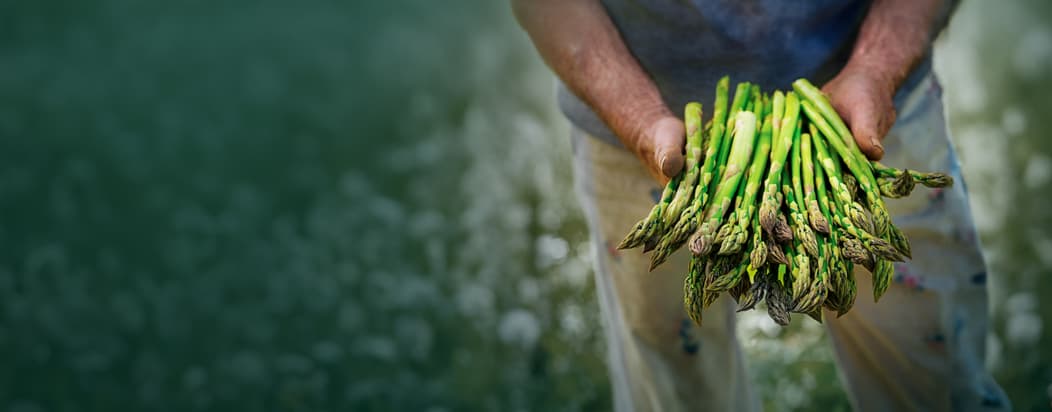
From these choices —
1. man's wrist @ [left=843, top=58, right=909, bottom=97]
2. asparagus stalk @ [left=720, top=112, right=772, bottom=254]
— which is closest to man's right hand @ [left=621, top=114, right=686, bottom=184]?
asparagus stalk @ [left=720, top=112, right=772, bottom=254]

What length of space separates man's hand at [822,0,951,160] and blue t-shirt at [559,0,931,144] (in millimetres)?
72

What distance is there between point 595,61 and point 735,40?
10.1 inches

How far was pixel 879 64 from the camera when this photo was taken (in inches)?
76.8

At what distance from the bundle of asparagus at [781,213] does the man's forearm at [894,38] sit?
0.69ft

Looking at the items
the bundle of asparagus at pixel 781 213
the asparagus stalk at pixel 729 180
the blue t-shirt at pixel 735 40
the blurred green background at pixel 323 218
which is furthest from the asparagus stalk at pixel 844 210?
the blurred green background at pixel 323 218

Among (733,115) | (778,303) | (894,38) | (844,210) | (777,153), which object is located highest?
(894,38)

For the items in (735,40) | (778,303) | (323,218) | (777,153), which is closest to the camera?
(778,303)

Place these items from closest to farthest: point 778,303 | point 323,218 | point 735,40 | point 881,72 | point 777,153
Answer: point 778,303, point 777,153, point 881,72, point 735,40, point 323,218

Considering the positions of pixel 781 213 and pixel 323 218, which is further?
pixel 323 218

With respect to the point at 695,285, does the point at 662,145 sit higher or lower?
higher

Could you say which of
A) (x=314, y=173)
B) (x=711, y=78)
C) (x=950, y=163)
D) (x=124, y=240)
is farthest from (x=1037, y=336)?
(x=124, y=240)

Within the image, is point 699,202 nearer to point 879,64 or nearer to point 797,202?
point 797,202

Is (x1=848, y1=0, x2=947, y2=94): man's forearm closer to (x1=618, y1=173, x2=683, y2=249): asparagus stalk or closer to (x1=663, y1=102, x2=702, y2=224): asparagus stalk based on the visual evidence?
(x1=663, y1=102, x2=702, y2=224): asparagus stalk

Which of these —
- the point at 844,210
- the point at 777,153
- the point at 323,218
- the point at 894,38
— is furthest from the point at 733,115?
the point at 323,218
